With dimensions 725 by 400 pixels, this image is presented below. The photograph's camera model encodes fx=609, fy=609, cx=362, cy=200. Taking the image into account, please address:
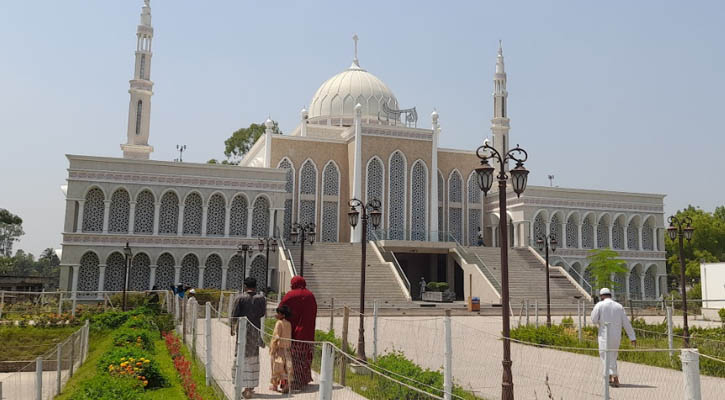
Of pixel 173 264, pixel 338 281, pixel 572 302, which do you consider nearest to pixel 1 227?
pixel 173 264

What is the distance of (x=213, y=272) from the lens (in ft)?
104

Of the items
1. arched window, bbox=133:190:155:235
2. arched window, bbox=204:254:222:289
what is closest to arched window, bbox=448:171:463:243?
arched window, bbox=204:254:222:289

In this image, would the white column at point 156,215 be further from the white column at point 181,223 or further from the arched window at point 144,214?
the white column at point 181,223

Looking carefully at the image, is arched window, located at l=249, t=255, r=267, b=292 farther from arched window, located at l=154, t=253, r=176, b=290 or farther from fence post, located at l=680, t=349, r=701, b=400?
fence post, located at l=680, t=349, r=701, b=400

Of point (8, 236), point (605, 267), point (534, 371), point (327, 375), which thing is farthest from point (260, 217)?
point (8, 236)

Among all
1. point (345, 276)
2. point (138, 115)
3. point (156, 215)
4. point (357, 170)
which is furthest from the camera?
point (138, 115)

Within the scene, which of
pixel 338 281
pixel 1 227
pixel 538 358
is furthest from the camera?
pixel 1 227

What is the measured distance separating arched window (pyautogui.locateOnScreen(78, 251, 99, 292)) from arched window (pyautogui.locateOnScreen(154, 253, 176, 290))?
2881 mm

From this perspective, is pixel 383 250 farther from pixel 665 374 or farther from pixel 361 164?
pixel 665 374

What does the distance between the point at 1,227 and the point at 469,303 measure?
310 ft

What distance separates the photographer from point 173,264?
31266 mm

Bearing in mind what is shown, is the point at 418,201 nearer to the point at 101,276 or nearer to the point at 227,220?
the point at 227,220

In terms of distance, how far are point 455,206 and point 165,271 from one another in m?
17.7

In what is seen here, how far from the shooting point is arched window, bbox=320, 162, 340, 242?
35188mm
